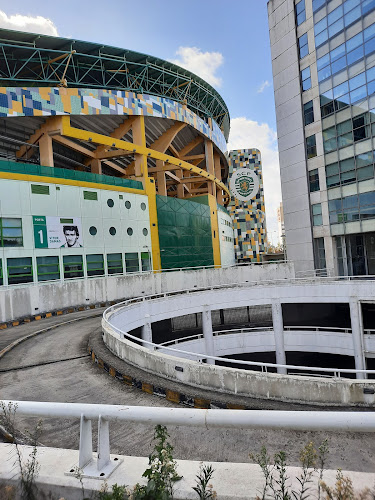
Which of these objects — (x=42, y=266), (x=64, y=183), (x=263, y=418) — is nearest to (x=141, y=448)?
(x=263, y=418)

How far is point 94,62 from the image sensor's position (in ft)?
107

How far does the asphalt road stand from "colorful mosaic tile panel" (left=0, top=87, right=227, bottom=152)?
21.2 metres

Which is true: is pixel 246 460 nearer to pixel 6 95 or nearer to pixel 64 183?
pixel 64 183

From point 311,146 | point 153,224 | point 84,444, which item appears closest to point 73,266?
point 153,224

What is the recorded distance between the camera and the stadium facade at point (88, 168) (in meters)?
23.6

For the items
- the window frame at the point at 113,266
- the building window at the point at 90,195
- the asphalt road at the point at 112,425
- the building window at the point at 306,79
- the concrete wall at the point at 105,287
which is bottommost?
the asphalt road at the point at 112,425

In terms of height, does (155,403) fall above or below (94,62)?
below

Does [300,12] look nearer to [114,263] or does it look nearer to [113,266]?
[114,263]

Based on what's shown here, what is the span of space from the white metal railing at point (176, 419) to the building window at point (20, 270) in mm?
21796

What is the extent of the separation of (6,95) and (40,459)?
2943 centimetres

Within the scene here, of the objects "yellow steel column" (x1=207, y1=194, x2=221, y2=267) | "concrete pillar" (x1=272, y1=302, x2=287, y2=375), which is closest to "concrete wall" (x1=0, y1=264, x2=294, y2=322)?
"concrete pillar" (x1=272, y1=302, x2=287, y2=375)

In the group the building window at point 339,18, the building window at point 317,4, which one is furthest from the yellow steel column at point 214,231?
the building window at point 317,4

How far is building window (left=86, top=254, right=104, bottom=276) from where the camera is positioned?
26.7m

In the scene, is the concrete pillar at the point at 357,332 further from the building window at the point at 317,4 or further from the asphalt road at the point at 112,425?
the building window at the point at 317,4
